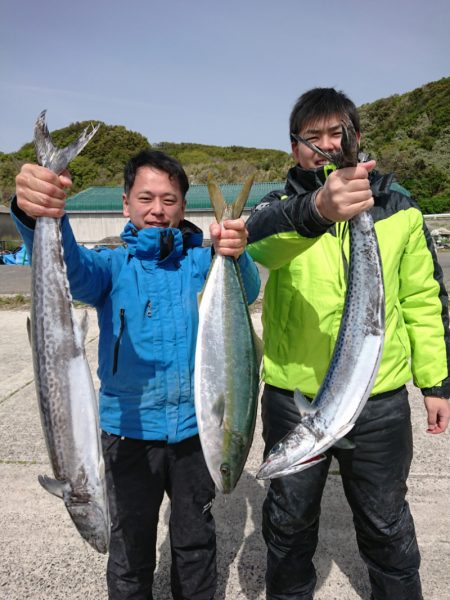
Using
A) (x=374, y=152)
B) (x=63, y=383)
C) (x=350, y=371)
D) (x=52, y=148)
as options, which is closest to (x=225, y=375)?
(x=350, y=371)

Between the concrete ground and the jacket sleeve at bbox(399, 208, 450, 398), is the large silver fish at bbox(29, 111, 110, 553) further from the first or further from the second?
the jacket sleeve at bbox(399, 208, 450, 398)

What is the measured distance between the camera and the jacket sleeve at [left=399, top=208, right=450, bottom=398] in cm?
219

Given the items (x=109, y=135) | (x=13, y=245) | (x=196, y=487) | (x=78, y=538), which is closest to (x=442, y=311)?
(x=196, y=487)

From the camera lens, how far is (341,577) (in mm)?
2551

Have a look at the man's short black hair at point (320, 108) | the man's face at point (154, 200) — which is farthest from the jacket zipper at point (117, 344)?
the man's short black hair at point (320, 108)

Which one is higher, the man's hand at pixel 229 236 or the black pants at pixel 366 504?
the man's hand at pixel 229 236

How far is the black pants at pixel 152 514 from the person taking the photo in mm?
2148

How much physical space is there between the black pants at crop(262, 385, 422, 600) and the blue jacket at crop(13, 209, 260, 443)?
49 cm

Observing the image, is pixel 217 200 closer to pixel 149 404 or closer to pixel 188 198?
pixel 149 404

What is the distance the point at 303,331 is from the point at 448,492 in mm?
2035

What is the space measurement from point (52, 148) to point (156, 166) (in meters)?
0.80

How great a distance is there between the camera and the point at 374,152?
4550 centimetres

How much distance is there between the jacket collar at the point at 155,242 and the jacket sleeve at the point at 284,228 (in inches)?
16.0

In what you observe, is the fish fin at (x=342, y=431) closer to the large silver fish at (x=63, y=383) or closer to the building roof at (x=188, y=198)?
the large silver fish at (x=63, y=383)
